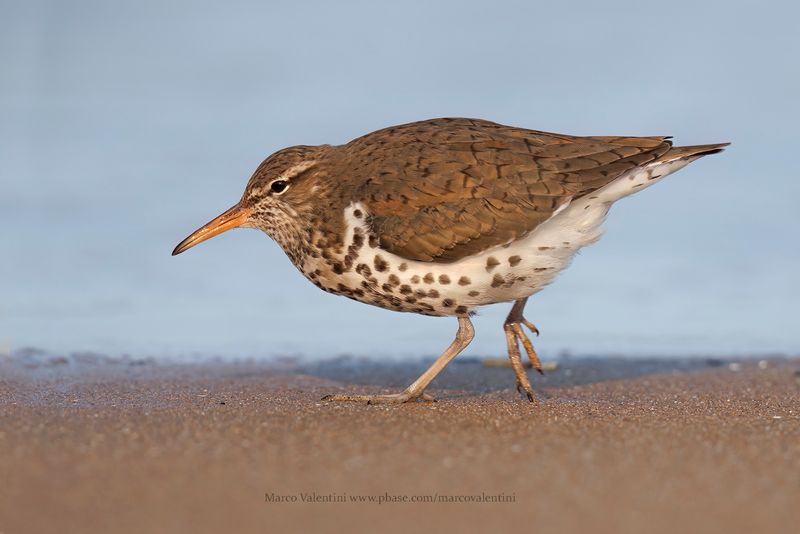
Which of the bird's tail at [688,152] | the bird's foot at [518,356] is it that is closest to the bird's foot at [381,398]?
the bird's foot at [518,356]

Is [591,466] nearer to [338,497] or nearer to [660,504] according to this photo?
[660,504]

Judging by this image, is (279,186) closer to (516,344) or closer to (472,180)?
(472,180)

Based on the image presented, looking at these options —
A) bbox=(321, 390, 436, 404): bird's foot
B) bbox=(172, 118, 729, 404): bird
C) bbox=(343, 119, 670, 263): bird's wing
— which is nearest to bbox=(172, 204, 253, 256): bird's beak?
bbox=(172, 118, 729, 404): bird

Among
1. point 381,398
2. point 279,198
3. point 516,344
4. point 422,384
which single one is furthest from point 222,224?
point 516,344

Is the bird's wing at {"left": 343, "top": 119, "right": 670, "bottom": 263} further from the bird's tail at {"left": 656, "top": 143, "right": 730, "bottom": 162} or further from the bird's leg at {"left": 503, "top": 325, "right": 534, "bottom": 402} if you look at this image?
the bird's leg at {"left": 503, "top": 325, "right": 534, "bottom": 402}

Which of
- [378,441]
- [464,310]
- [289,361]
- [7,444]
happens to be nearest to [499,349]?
[289,361]

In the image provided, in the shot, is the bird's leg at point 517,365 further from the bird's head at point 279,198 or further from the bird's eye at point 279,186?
the bird's eye at point 279,186
